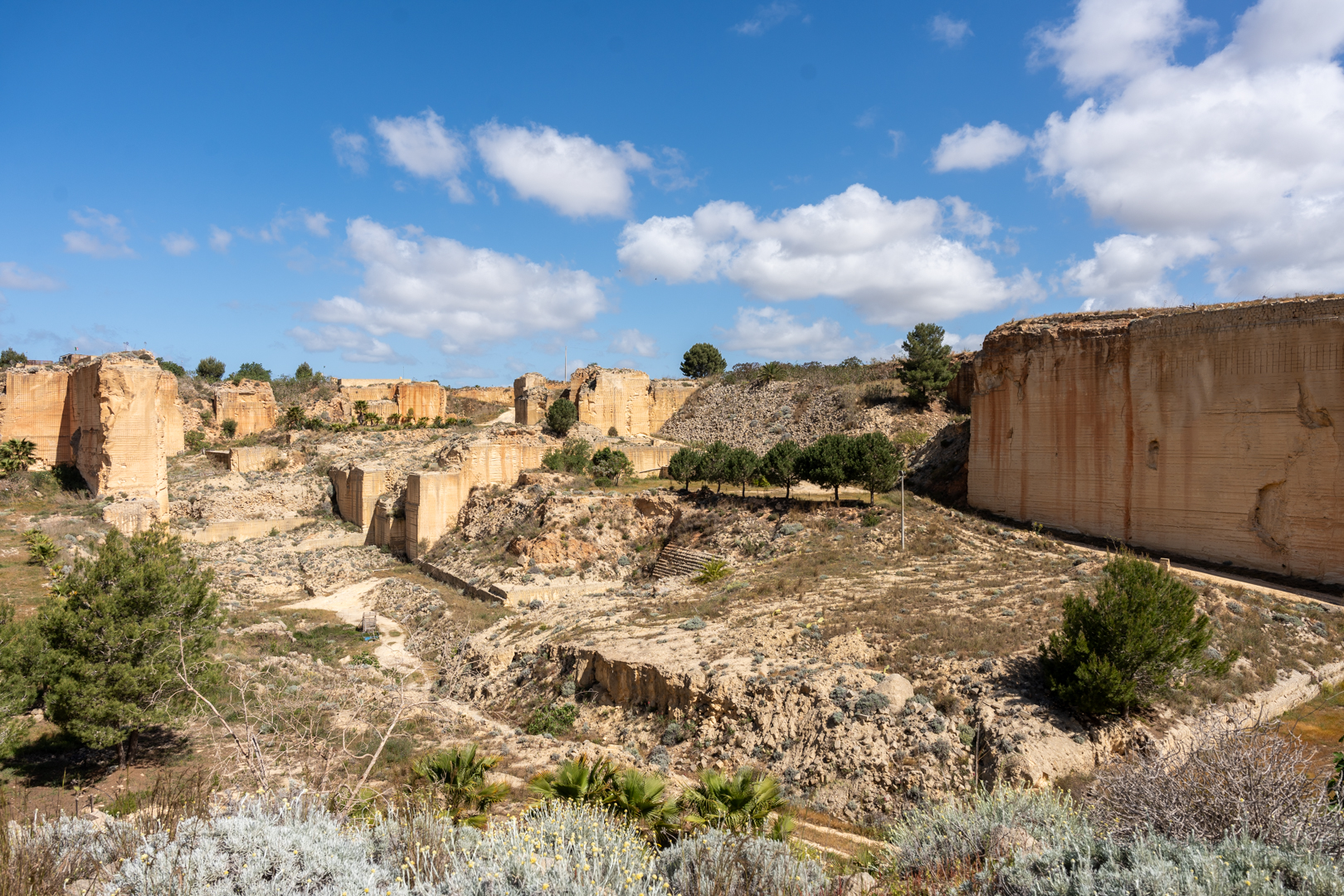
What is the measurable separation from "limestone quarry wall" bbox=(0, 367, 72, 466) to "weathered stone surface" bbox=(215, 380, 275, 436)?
9759 millimetres

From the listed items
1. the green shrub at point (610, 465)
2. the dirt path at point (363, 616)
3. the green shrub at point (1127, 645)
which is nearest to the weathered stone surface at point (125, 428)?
the dirt path at point (363, 616)

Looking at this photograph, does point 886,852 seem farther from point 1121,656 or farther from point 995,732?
point 1121,656

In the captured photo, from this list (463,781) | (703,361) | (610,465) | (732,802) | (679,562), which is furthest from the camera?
(703,361)

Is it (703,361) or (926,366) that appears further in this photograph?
(703,361)

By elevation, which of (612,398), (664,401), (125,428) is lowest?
(125,428)

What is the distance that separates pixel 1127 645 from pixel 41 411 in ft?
101

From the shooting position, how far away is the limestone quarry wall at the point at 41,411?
22.4 meters

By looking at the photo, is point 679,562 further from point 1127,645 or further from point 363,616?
point 1127,645

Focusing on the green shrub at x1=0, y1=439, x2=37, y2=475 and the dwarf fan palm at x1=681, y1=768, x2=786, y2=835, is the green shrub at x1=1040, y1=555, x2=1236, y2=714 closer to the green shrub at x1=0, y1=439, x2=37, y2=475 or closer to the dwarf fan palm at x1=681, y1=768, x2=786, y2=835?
the dwarf fan palm at x1=681, y1=768, x2=786, y2=835

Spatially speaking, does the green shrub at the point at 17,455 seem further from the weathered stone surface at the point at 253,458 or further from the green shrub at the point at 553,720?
the green shrub at the point at 553,720

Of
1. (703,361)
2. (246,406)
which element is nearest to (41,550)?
(246,406)

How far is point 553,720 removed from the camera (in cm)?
1112

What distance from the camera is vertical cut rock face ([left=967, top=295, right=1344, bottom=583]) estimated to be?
12.8 metres

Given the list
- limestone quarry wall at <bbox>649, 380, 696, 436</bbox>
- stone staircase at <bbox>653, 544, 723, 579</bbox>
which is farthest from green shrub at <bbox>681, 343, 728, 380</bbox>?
stone staircase at <bbox>653, 544, 723, 579</bbox>
